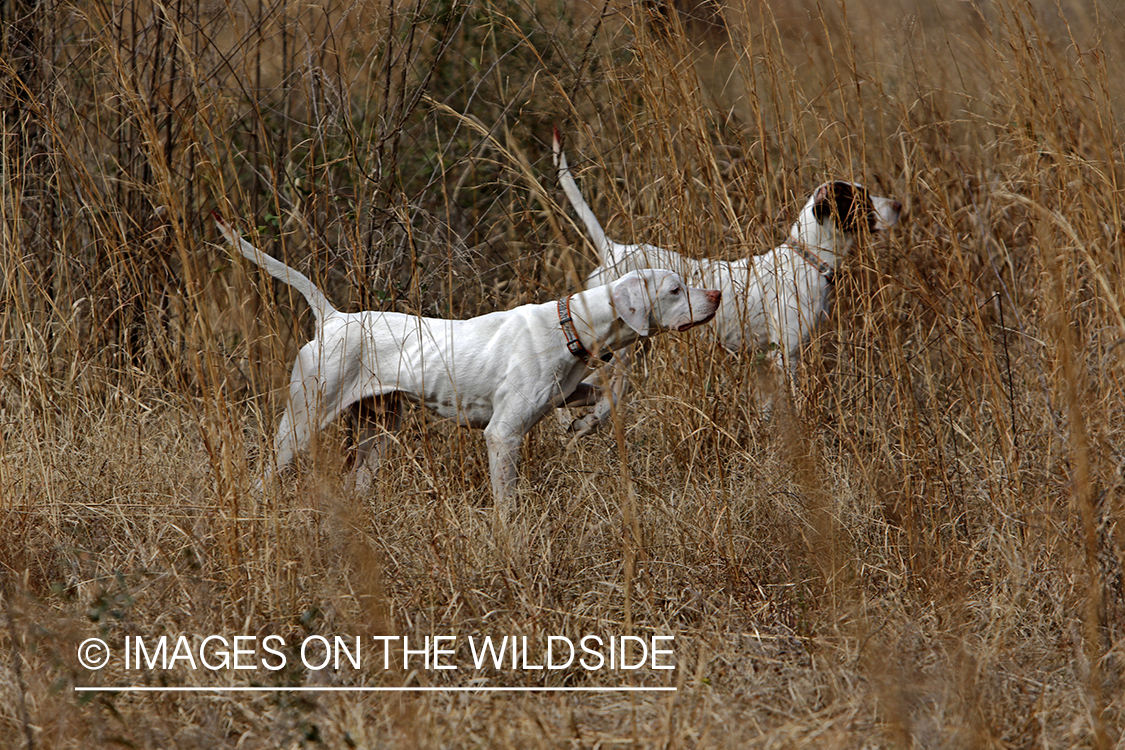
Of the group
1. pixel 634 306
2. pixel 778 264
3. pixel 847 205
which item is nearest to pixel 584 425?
pixel 634 306

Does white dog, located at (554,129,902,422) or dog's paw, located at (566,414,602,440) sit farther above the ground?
white dog, located at (554,129,902,422)

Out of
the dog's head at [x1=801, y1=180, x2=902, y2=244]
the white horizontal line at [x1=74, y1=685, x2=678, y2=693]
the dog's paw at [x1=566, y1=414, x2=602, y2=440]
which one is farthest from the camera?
the dog's paw at [x1=566, y1=414, x2=602, y2=440]

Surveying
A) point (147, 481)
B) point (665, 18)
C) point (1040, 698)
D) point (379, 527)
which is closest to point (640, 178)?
point (665, 18)

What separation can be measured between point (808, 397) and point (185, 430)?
201 centimetres

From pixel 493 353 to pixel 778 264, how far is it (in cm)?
89

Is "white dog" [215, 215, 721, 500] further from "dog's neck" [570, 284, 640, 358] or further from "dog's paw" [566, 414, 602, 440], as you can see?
"dog's paw" [566, 414, 602, 440]

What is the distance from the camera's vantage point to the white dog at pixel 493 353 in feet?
10.0

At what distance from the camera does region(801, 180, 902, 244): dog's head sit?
2982 millimetres

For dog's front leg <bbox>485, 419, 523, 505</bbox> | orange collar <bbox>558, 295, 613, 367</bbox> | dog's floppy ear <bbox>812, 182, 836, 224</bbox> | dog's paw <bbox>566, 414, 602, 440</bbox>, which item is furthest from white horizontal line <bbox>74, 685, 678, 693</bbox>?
dog's floppy ear <bbox>812, 182, 836, 224</bbox>

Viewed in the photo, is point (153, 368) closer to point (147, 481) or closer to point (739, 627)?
point (147, 481)

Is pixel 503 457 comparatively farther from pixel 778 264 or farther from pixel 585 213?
pixel 585 213

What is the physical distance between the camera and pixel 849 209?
3406mm

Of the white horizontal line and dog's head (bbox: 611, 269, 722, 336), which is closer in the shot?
the white horizontal line

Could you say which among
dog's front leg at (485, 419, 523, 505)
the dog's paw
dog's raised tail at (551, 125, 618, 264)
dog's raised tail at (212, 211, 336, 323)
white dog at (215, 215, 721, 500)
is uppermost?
dog's raised tail at (551, 125, 618, 264)
